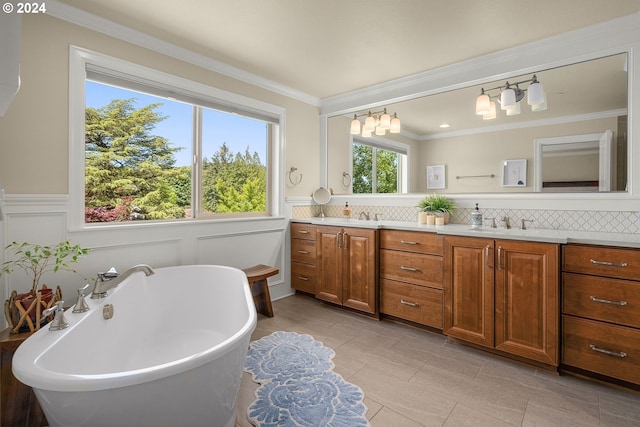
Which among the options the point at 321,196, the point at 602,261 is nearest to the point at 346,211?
the point at 321,196

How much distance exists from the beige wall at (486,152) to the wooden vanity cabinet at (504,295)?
0.79 m

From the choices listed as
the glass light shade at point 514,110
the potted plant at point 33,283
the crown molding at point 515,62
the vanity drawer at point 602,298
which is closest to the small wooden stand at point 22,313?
the potted plant at point 33,283

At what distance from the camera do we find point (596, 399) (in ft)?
6.23

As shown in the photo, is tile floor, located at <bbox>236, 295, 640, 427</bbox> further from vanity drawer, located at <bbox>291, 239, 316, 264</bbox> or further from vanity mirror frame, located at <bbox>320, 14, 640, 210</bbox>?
vanity mirror frame, located at <bbox>320, 14, 640, 210</bbox>

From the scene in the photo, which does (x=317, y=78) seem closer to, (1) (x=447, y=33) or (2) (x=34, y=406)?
(1) (x=447, y=33)

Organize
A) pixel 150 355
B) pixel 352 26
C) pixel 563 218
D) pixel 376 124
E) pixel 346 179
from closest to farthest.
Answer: pixel 150 355
pixel 352 26
pixel 563 218
pixel 376 124
pixel 346 179

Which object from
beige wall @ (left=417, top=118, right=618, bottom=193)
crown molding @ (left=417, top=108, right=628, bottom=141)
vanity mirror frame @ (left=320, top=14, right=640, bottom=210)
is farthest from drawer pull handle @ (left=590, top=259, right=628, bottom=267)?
crown molding @ (left=417, top=108, right=628, bottom=141)

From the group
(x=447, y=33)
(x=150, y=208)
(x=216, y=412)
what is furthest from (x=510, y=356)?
(x=150, y=208)

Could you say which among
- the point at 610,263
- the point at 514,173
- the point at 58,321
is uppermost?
the point at 514,173

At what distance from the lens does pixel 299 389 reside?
1.98 m

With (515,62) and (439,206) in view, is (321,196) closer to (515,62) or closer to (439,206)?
(439,206)

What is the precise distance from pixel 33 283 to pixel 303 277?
2394 mm

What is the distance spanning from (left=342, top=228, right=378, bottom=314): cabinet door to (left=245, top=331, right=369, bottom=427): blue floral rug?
2.40ft

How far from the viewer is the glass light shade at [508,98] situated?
276 centimetres
